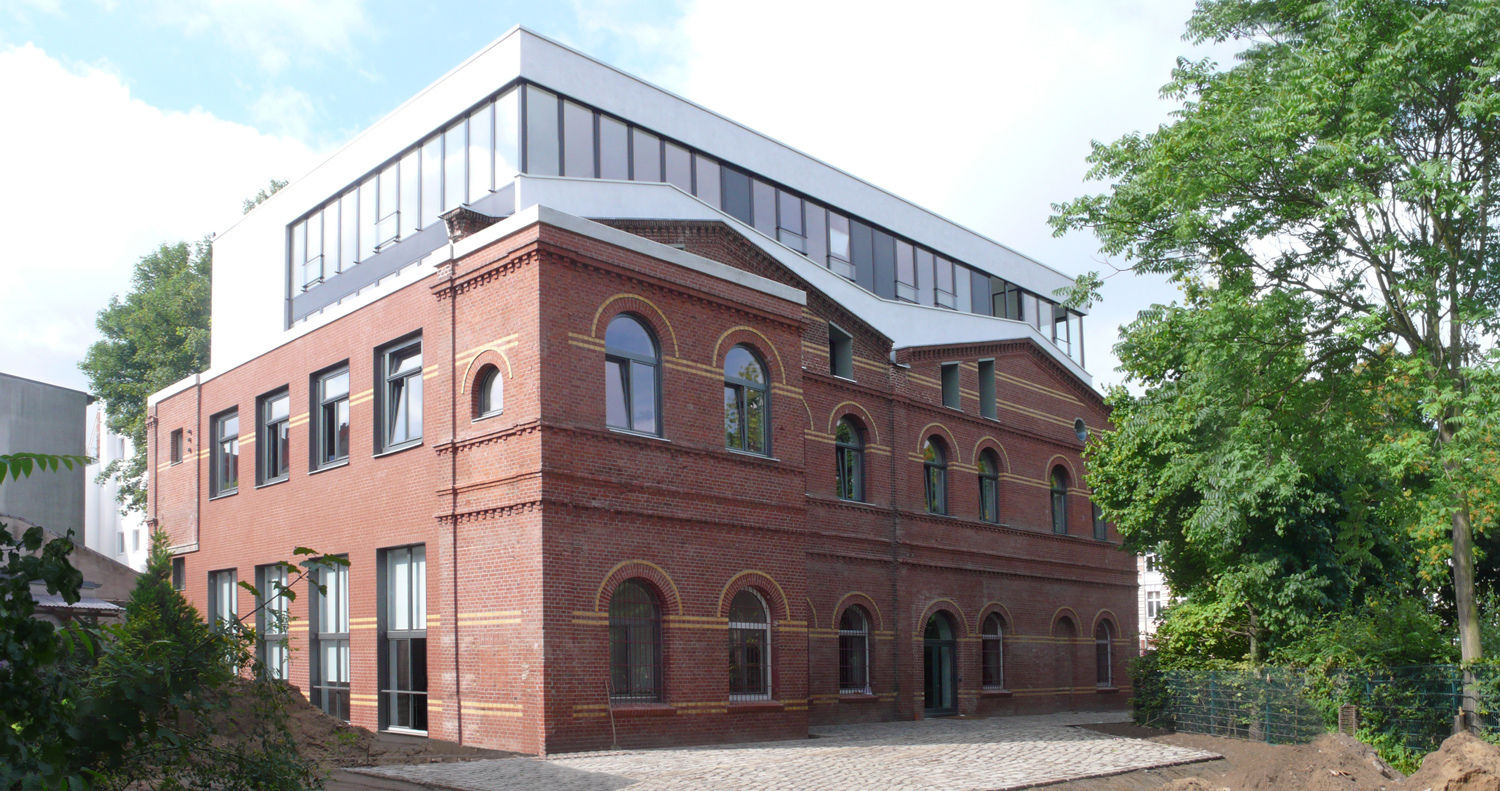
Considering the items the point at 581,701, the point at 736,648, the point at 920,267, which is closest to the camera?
the point at 581,701

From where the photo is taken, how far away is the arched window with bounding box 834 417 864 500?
25.9 m

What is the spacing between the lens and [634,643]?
61.1 feet

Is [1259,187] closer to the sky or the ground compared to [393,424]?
closer to the sky

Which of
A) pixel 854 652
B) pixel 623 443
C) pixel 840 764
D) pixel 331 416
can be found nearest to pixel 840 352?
pixel 854 652

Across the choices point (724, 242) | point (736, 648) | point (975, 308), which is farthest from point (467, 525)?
point (975, 308)

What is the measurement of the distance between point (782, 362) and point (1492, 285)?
11167 mm

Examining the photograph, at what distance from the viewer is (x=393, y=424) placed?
69.7 feet

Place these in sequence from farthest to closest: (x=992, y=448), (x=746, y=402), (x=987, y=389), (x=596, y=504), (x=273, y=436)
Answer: (x=987, y=389), (x=992, y=448), (x=273, y=436), (x=746, y=402), (x=596, y=504)

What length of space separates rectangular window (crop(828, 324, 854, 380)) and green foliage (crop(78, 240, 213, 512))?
27.4 meters

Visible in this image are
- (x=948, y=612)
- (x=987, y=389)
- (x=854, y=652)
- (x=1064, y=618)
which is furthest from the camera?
(x=1064, y=618)

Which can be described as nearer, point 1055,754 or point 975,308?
point 1055,754

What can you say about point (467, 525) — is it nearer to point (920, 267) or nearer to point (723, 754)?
point (723, 754)

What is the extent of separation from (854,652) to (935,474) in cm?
512

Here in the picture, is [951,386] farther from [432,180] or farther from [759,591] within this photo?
[432,180]
